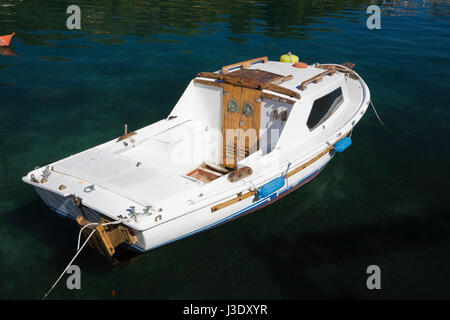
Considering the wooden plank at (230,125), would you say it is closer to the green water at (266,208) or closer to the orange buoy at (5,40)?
the green water at (266,208)

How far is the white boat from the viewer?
651 cm

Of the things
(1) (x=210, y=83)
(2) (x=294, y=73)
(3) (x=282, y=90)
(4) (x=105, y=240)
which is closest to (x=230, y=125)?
(1) (x=210, y=83)

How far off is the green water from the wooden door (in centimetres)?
188

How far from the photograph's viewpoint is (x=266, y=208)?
9.05m

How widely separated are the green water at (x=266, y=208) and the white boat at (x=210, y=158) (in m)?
1.02

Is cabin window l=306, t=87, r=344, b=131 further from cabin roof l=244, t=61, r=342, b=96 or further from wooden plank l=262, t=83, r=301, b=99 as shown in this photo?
wooden plank l=262, t=83, r=301, b=99

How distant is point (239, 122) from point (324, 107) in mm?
2622

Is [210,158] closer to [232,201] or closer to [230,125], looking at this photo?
[230,125]

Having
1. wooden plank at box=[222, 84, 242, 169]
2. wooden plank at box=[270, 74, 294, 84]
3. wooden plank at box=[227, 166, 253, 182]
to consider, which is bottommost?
wooden plank at box=[227, 166, 253, 182]

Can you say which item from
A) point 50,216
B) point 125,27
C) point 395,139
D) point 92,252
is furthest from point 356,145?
point 125,27

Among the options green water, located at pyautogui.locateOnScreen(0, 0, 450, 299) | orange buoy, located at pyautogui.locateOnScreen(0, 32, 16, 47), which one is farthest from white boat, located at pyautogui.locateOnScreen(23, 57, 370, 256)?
orange buoy, located at pyautogui.locateOnScreen(0, 32, 16, 47)

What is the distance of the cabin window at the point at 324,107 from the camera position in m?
9.20

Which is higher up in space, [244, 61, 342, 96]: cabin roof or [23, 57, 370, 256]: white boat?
[244, 61, 342, 96]: cabin roof
